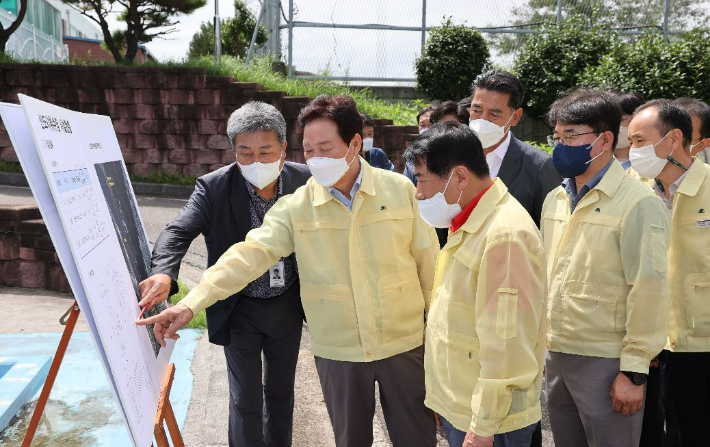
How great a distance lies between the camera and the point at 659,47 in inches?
372

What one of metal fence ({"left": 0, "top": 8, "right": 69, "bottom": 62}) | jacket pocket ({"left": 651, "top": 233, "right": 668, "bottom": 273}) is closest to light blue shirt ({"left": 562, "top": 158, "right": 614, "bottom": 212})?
jacket pocket ({"left": 651, "top": 233, "right": 668, "bottom": 273})

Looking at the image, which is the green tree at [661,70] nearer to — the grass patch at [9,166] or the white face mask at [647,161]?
the white face mask at [647,161]

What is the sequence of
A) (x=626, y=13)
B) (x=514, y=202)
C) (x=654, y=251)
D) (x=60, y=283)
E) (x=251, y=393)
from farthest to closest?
1. (x=626, y=13)
2. (x=60, y=283)
3. (x=251, y=393)
4. (x=654, y=251)
5. (x=514, y=202)

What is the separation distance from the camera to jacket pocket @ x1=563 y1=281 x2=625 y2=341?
2.42m

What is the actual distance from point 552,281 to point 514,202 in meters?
0.62

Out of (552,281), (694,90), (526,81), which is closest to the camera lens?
(552,281)

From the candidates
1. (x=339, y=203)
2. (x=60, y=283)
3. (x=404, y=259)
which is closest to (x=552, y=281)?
(x=404, y=259)

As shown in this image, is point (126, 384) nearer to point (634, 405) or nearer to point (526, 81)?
point (634, 405)

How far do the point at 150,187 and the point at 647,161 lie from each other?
33.4 feet

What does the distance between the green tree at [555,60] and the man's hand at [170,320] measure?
987 centimetres

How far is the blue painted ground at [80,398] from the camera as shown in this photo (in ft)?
11.9

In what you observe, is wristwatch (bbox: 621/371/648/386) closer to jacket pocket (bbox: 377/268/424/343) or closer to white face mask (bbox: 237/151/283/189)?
jacket pocket (bbox: 377/268/424/343)

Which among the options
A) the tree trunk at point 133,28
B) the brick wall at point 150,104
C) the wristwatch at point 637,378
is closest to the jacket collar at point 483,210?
the wristwatch at point 637,378

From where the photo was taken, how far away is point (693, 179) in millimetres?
2961
